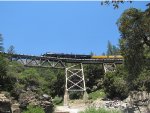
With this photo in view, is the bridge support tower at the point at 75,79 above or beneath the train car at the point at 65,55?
beneath

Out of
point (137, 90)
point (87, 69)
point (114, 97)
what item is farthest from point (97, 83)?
point (137, 90)

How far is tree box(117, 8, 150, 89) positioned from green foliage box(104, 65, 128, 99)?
1485 cm

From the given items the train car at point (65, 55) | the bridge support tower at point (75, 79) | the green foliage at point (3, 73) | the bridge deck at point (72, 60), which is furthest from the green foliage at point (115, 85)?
the green foliage at point (3, 73)

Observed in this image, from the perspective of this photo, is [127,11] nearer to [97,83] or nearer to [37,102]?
[37,102]

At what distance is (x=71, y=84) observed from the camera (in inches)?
2402

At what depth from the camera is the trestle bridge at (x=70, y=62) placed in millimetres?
56750

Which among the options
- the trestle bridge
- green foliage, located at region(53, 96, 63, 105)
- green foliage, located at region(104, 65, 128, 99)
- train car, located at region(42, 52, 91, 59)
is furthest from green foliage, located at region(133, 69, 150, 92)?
train car, located at region(42, 52, 91, 59)

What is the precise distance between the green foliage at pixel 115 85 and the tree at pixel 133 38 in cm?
1485

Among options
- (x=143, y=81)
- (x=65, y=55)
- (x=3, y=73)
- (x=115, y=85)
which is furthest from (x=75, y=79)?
(x=3, y=73)

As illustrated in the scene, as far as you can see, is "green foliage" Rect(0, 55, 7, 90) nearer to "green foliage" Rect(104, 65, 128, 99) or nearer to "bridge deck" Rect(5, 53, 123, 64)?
"green foliage" Rect(104, 65, 128, 99)

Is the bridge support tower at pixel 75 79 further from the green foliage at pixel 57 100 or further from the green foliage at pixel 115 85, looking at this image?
the green foliage at pixel 115 85

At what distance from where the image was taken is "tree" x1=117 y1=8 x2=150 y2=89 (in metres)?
27.3

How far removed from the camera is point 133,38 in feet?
93.3

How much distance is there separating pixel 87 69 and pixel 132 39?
37.2 m
